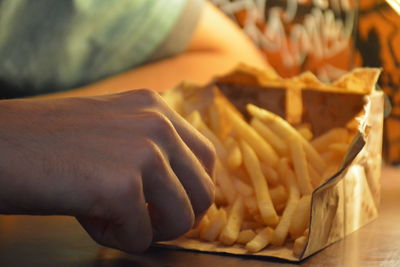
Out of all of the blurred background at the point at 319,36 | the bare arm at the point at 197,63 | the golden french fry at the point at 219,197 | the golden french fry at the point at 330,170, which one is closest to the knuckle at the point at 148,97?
the golden french fry at the point at 219,197

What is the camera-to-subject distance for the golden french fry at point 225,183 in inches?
49.3

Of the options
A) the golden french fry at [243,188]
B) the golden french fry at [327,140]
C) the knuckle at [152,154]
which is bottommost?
the golden french fry at [243,188]

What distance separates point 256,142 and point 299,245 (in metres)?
0.29

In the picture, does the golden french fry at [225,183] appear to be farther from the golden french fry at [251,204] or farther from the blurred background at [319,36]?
the blurred background at [319,36]

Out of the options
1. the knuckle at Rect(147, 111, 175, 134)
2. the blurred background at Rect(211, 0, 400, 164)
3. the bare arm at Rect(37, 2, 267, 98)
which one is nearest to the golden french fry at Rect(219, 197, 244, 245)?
the knuckle at Rect(147, 111, 175, 134)

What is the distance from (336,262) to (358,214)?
21cm

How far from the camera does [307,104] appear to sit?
155 centimetres

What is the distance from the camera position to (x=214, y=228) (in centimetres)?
115

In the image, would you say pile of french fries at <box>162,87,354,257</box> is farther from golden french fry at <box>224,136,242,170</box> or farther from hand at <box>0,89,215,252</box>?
hand at <box>0,89,215,252</box>

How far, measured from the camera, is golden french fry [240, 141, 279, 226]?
3.80 feet

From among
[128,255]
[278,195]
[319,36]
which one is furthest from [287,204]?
[319,36]

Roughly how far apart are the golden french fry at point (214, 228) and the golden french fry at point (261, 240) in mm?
66

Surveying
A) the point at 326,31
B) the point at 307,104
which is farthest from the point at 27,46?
the point at 307,104

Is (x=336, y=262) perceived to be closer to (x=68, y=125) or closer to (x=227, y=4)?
(x=68, y=125)
